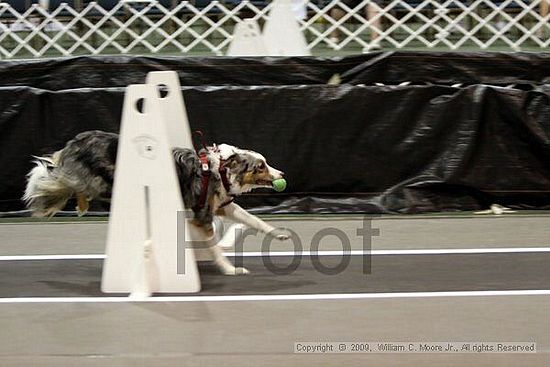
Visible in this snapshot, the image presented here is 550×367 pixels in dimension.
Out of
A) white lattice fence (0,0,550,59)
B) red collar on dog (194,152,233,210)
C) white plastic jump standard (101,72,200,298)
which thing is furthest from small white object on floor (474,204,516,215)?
white lattice fence (0,0,550,59)

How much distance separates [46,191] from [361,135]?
8.23ft

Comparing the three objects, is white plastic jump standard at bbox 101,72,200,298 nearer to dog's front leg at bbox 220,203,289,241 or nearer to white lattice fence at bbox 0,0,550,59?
dog's front leg at bbox 220,203,289,241

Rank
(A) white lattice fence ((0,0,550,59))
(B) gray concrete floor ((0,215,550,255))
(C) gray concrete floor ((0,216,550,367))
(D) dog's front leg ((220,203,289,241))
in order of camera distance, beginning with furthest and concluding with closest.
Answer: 1. (A) white lattice fence ((0,0,550,59))
2. (B) gray concrete floor ((0,215,550,255))
3. (D) dog's front leg ((220,203,289,241))
4. (C) gray concrete floor ((0,216,550,367))

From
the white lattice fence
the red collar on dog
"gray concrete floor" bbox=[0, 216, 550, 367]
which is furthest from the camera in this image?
the white lattice fence

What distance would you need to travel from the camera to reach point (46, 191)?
4348mm

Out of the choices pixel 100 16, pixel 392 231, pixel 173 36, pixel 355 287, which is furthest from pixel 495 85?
pixel 100 16

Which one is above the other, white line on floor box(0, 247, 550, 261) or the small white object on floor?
white line on floor box(0, 247, 550, 261)

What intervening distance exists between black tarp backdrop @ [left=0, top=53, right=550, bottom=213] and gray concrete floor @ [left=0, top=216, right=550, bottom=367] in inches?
84.6

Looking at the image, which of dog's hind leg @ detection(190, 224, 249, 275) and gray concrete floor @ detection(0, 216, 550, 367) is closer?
gray concrete floor @ detection(0, 216, 550, 367)

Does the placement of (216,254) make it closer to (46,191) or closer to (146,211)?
(146,211)

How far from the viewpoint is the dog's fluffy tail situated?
4.32 m

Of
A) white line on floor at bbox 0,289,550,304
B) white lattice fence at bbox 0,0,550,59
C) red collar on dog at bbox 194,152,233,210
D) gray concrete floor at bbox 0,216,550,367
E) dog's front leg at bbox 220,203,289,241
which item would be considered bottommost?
white line on floor at bbox 0,289,550,304

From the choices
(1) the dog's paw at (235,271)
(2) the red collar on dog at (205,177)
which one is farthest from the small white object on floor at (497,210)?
(2) the red collar on dog at (205,177)

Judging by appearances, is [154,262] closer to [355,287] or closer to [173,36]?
[355,287]
